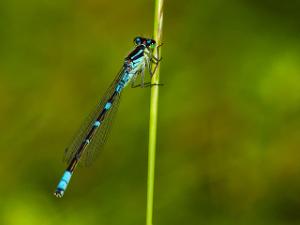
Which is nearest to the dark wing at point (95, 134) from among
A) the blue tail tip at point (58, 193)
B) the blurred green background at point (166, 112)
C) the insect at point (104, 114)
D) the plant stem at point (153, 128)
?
the insect at point (104, 114)

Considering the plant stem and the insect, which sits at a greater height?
the insect

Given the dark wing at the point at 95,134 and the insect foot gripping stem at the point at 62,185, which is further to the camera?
the dark wing at the point at 95,134

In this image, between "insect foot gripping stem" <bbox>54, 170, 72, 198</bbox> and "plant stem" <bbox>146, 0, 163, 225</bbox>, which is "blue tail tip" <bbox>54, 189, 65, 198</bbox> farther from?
"plant stem" <bbox>146, 0, 163, 225</bbox>

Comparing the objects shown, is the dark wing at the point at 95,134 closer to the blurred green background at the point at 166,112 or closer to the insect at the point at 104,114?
the insect at the point at 104,114

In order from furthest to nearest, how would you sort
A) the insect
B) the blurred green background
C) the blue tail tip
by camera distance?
the insect
the blurred green background
the blue tail tip

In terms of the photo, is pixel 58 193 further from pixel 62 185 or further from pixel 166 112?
pixel 166 112

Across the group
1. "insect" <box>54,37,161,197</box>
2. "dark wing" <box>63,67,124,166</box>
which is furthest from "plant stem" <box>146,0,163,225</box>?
"dark wing" <box>63,67,124,166</box>

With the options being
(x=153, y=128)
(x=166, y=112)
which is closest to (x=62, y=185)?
(x=166, y=112)
